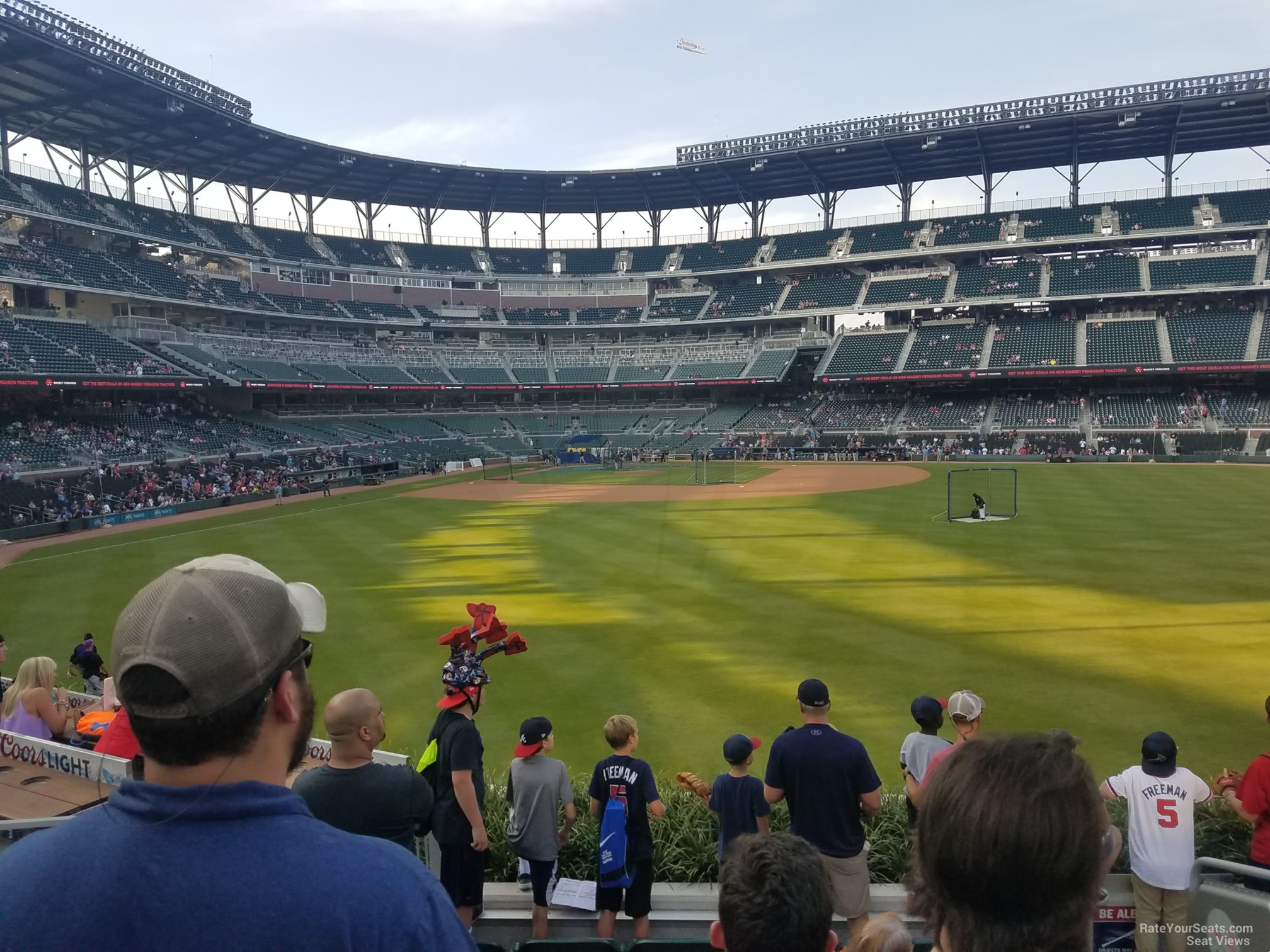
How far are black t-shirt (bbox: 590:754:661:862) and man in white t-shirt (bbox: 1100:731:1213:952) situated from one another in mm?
3732

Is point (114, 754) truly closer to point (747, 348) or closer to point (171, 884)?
point (171, 884)

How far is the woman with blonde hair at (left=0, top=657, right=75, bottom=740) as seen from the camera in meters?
8.74

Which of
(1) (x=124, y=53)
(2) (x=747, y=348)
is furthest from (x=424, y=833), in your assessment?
(2) (x=747, y=348)

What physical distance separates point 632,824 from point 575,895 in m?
1.11

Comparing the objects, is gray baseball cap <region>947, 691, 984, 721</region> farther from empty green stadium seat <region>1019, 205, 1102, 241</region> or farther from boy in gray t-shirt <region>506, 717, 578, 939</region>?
empty green stadium seat <region>1019, 205, 1102, 241</region>

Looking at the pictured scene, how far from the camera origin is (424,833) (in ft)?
18.8

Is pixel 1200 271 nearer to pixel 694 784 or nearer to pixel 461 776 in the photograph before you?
pixel 694 784

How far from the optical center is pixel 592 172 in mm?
83688

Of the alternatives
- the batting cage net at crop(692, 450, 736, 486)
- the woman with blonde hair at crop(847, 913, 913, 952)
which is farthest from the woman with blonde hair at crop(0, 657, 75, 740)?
the batting cage net at crop(692, 450, 736, 486)

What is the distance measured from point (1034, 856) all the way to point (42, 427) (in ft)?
191

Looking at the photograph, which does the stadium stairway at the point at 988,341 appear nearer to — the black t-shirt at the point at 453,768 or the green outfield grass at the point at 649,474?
the green outfield grass at the point at 649,474

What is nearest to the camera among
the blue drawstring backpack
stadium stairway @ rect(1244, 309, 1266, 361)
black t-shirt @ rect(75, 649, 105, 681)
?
the blue drawstring backpack

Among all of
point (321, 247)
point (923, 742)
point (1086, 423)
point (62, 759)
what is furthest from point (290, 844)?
point (321, 247)

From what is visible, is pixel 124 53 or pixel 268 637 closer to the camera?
pixel 268 637
